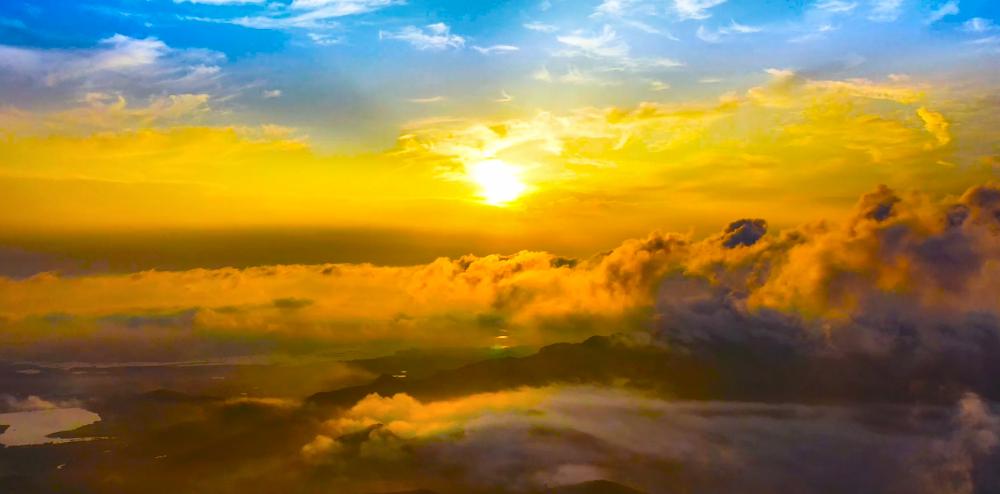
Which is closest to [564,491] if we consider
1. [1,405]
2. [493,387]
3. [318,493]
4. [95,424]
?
[493,387]

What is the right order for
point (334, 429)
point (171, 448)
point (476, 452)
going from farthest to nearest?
point (334, 429) → point (171, 448) → point (476, 452)

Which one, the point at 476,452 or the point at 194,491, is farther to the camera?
the point at 194,491

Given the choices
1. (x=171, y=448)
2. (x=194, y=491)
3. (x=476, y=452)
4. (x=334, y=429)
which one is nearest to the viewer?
(x=476, y=452)

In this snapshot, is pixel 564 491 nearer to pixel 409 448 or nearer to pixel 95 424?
pixel 409 448

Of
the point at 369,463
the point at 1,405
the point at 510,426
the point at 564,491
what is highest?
the point at 1,405

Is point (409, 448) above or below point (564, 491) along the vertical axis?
above

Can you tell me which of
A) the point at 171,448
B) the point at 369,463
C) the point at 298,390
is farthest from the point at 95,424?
the point at 369,463
